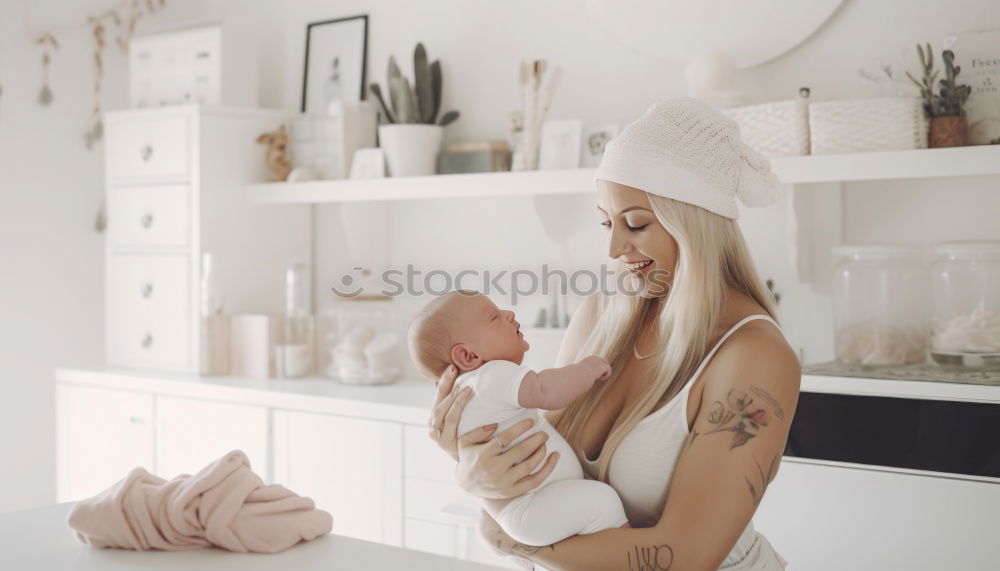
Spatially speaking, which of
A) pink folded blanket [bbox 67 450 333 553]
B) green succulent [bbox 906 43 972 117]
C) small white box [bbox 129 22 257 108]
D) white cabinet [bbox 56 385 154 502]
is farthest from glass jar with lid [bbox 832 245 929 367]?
white cabinet [bbox 56 385 154 502]

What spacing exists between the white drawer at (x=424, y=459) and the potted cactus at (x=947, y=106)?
1.51 m

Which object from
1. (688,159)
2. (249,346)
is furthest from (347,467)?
(688,159)

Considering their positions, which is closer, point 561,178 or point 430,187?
point 561,178

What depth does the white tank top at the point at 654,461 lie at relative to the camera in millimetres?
1563

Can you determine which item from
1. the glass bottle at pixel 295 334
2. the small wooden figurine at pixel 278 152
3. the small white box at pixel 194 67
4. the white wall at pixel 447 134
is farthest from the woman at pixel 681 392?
the small white box at pixel 194 67

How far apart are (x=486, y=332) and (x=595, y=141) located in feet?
5.08

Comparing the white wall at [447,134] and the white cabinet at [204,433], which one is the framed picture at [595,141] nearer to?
the white wall at [447,134]

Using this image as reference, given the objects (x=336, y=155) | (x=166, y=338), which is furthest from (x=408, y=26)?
(x=166, y=338)

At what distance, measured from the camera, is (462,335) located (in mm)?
1686

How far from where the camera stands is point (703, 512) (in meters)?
1.45

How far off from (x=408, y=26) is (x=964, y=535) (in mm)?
2403

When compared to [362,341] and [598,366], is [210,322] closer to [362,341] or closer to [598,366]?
[362,341]

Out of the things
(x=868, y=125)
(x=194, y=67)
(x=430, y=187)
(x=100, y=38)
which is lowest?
(x=430, y=187)

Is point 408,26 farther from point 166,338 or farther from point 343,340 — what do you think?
point 166,338
